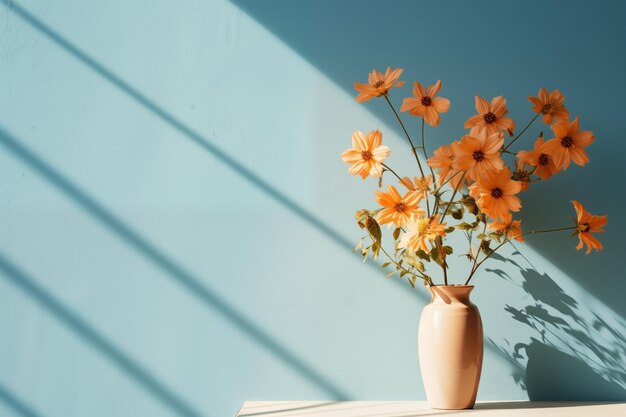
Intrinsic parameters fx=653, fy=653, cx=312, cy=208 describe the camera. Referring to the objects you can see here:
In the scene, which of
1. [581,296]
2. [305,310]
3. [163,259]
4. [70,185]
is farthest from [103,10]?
[581,296]

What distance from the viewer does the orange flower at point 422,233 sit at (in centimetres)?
135

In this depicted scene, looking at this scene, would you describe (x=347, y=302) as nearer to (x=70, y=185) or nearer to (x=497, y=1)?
(x=70, y=185)

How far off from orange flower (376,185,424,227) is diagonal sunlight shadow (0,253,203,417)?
678 mm

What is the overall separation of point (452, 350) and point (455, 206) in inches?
13.6

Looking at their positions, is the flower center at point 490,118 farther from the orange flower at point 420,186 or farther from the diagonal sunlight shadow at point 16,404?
the diagonal sunlight shadow at point 16,404

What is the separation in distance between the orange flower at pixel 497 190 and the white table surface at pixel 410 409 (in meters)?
0.44

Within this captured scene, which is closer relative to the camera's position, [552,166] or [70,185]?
[552,166]

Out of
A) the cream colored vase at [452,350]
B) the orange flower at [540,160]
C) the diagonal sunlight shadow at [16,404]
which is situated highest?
the orange flower at [540,160]

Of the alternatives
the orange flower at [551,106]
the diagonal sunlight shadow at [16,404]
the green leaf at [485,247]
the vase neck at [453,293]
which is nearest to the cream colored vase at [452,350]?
the vase neck at [453,293]

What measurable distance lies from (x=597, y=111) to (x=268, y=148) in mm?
854

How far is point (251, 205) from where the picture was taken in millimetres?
1655

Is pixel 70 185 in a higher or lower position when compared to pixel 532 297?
lower

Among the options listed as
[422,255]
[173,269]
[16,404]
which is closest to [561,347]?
[422,255]

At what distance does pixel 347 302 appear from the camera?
1.62m
